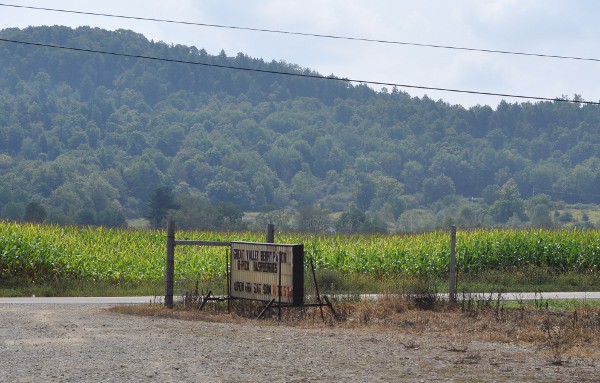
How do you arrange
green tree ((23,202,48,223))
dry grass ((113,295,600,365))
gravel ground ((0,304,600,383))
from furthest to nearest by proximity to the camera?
green tree ((23,202,48,223)), dry grass ((113,295,600,365)), gravel ground ((0,304,600,383))

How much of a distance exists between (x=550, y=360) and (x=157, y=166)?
17568 cm

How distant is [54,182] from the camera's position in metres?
158

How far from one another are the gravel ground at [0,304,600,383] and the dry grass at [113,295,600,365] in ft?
1.34

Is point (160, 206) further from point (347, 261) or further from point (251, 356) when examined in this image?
point (251, 356)

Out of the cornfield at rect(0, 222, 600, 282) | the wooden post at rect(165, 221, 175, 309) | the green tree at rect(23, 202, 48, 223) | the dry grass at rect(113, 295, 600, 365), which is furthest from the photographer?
the green tree at rect(23, 202, 48, 223)

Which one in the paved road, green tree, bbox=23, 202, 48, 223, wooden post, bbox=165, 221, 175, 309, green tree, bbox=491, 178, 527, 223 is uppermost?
green tree, bbox=491, 178, 527, 223

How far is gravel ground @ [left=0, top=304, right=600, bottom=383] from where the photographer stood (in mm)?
11820

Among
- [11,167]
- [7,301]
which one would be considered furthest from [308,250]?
[11,167]

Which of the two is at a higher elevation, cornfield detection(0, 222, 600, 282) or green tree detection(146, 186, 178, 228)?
green tree detection(146, 186, 178, 228)

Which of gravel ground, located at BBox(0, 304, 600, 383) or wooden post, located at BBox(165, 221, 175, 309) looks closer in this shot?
gravel ground, located at BBox(0, 304, 600, 383)

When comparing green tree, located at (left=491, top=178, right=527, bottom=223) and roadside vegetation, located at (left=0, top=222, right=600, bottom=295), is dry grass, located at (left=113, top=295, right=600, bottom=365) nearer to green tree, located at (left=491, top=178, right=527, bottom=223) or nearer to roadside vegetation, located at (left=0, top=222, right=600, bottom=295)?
roadside vegetation, located at (left=0, top=222, right=600, bottom=295)

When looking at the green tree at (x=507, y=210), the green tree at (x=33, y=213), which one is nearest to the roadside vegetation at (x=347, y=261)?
the green tree at (x=33, y=213)

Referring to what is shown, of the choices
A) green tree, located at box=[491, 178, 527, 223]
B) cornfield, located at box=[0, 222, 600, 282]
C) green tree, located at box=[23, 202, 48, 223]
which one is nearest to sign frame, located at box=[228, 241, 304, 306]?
cornfield, located at box=[0, 222, 600, 282]

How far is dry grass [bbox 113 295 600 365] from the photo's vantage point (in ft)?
50.5
